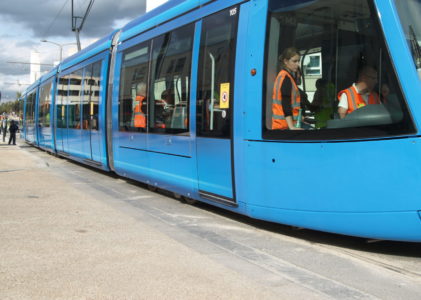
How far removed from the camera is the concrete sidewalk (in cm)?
371

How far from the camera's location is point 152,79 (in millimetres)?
8055

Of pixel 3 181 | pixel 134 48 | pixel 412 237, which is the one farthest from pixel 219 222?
pixel 3 181

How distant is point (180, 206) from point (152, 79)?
214 centimetres

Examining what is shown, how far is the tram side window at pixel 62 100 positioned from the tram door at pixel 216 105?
9.57 metres

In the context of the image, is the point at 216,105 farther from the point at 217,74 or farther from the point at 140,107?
the point at 140,107

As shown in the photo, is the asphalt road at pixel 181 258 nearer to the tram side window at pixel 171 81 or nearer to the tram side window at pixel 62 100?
the tram side window at pixel 171 81

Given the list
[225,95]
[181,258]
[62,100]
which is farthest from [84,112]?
[181,258]

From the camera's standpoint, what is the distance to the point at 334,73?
16.0 feet

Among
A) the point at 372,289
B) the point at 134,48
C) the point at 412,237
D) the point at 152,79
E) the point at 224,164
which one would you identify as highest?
the point at 134,48

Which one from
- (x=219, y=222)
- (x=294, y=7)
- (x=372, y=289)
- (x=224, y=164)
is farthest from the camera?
(x=219, y=222)

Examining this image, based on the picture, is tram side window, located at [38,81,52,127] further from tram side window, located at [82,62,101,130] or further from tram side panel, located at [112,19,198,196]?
tram side panel, located at [112,19,198,196]

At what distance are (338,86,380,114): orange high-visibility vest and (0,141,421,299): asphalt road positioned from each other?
145cm

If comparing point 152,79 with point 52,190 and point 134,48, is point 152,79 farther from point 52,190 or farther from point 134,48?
point 52,190

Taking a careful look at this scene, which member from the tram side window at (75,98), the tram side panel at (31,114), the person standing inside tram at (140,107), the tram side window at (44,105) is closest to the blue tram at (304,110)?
the person standing inside tram at (140,107)
